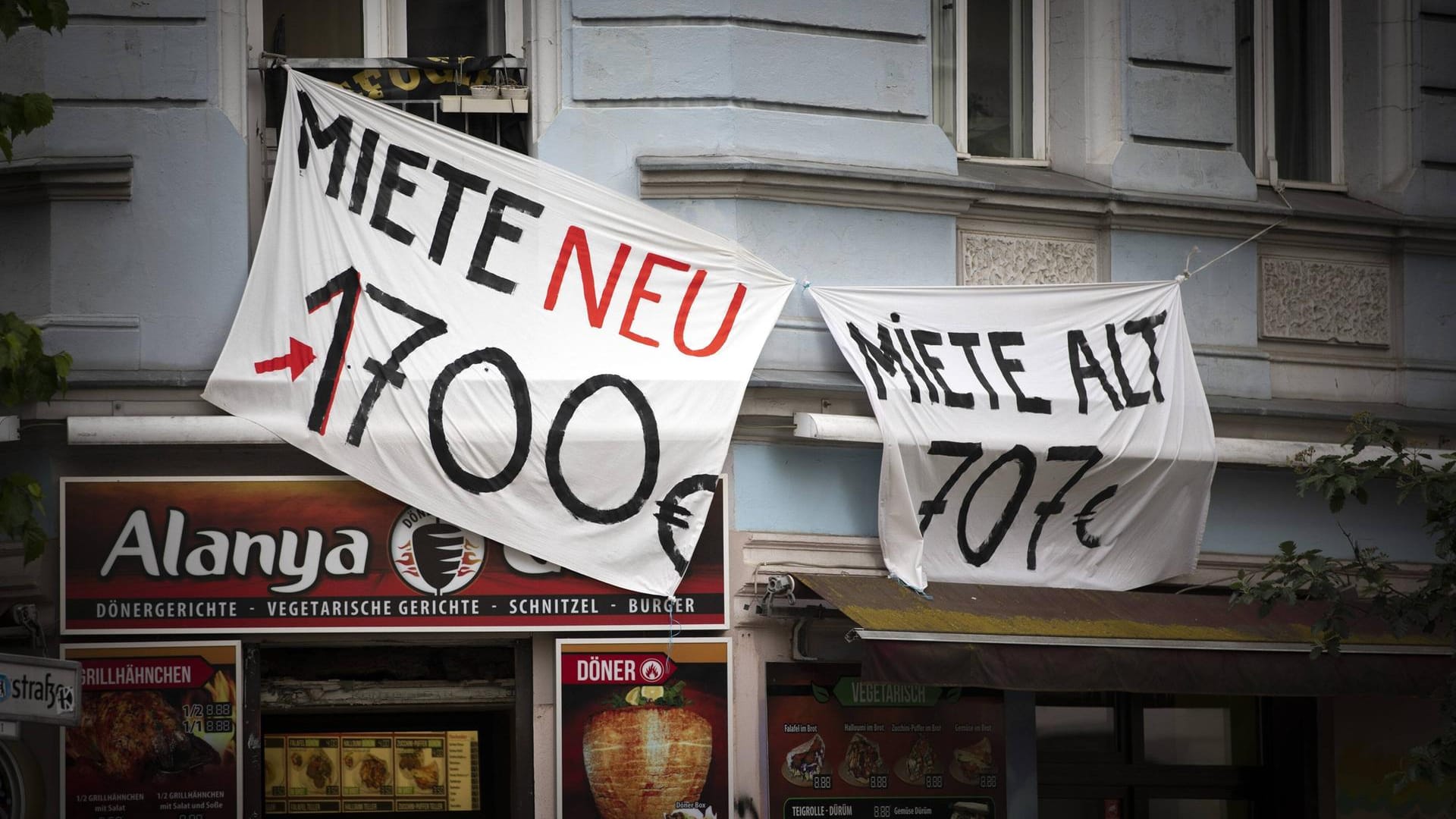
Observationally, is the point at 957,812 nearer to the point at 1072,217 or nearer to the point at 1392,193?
the point at 1072,217

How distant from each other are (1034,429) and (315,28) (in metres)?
4.95

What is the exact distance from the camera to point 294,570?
9898 millimetres

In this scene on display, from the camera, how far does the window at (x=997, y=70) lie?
458 inches

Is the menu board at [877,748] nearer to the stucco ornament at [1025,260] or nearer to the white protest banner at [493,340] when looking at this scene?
the white protest banner at [493,340]

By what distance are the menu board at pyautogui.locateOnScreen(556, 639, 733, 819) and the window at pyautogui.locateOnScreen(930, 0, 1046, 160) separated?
12.9ft

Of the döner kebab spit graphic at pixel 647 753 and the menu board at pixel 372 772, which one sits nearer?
the döner kebab spit graphic at pixel 647 753

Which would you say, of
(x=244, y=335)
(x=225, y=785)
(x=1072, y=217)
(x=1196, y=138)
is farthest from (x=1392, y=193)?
(x=225, y=785)

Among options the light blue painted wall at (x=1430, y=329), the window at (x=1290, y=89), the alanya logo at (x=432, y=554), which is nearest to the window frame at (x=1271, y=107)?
the window at (x=1290, y=89)

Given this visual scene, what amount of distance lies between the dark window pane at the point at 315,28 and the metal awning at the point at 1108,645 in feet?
14.0

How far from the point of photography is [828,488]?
412 inches

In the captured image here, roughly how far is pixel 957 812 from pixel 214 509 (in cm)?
454

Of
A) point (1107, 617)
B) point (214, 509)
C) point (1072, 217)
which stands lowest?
point (1107, 617)

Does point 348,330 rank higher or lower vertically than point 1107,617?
higher

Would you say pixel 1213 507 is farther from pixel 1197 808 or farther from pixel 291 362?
pixel 291 362
